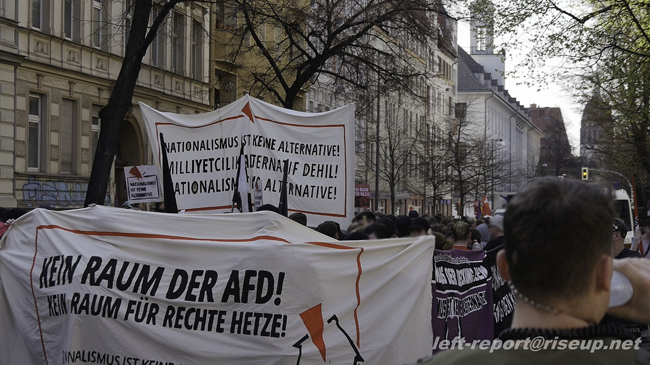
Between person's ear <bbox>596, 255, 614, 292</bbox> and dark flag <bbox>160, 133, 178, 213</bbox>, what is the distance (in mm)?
8650

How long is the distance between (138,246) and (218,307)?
870 millimetres

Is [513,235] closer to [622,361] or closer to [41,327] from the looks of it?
[622,361]

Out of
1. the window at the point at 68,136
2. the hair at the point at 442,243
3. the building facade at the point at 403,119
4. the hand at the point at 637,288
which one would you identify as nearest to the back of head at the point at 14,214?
the hair at the point at 442,243

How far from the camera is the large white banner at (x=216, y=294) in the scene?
5.65 m

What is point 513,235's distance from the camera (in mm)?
1992

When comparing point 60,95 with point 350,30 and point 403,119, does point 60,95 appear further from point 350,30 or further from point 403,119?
point 403,119

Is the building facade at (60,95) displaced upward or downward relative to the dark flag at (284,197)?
upward

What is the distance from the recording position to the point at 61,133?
23625 mm

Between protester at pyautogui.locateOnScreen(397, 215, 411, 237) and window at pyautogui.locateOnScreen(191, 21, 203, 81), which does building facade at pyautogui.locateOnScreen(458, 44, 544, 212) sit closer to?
window at pyautogui.locateOnScreen(191, 21, 203, 81)

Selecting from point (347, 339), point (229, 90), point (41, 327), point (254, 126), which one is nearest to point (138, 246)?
point (41, 327)

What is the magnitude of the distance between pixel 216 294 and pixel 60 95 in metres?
18.9

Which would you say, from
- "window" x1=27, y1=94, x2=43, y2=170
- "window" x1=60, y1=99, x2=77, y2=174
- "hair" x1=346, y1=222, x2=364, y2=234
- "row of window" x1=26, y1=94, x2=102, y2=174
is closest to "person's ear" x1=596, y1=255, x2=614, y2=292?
"hair" x1=346, y1=222, x2=364, y2=234

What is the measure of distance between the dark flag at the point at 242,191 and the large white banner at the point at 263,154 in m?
0.13

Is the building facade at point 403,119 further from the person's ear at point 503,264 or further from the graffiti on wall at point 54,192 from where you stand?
the person's ear at point 503,264
